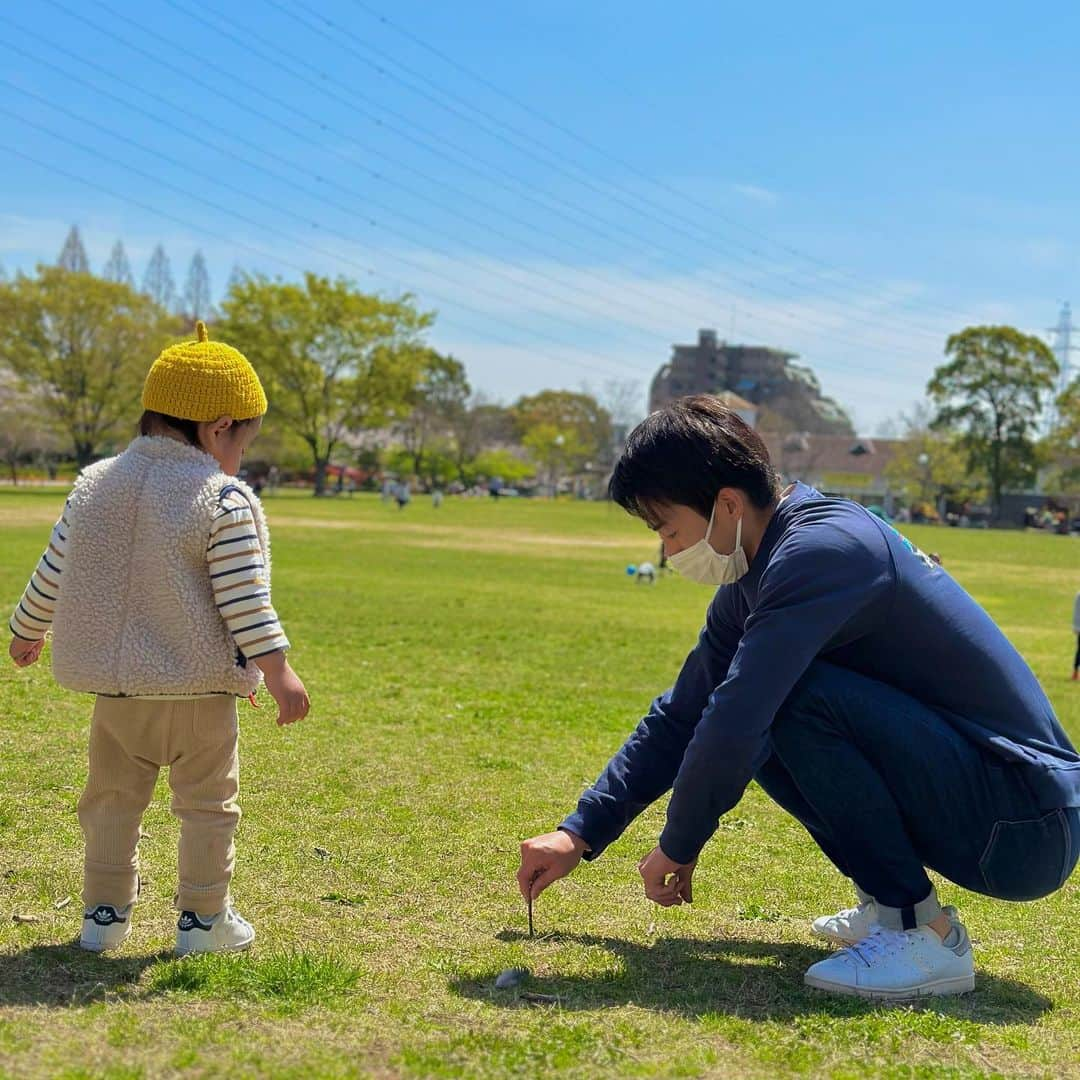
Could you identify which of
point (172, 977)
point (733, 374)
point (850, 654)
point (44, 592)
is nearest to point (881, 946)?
point (850, 654)

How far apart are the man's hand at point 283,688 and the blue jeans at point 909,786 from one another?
3.83 feet

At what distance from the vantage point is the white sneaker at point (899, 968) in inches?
115

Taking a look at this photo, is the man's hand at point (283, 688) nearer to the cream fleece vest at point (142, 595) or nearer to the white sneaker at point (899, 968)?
the cream fleece vest at point (142, 595)

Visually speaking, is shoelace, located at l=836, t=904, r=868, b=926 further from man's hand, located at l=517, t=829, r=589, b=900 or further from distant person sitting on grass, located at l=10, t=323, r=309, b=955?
distant person sitting on grass, located at l=10, t=323, r=309, b=955

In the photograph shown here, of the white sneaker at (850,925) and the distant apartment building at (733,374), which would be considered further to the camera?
the distant apartment building at (733,374)

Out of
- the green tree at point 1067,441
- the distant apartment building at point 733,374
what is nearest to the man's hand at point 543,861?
the green tree at point 1067,441

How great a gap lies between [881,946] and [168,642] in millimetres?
1893

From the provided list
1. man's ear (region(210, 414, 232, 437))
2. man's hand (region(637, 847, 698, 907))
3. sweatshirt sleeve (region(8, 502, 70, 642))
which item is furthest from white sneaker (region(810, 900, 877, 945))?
sweatshirt sleeve (region(8, 502, 70, 642))

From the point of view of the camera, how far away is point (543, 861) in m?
3.14

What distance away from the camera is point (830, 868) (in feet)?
14.0

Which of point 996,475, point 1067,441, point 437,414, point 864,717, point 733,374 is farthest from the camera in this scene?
point 733,374

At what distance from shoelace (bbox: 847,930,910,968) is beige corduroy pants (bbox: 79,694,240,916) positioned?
5.18ft

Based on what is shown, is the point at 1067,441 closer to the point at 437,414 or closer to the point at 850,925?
the point at 437,414

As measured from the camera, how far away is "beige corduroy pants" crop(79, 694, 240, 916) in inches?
120
